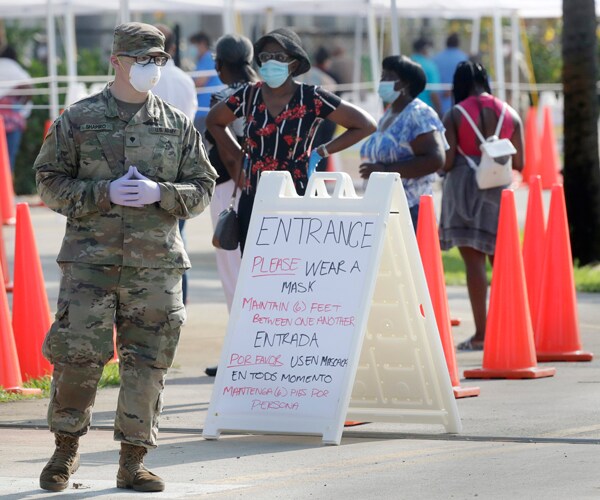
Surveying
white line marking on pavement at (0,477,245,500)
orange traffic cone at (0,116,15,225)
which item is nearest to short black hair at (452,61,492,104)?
white line marking on pavement at (0,477,245,500)

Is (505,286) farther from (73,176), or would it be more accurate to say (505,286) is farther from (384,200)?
(73,176)

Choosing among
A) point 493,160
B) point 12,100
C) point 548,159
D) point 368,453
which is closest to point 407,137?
point 493,160

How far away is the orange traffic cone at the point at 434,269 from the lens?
8227mm

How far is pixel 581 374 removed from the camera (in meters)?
8.87

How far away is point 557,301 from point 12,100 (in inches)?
465

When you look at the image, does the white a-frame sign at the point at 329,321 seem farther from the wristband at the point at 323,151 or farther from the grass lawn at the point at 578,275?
the grass lawn at the point at 578,275

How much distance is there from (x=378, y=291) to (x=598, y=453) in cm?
128

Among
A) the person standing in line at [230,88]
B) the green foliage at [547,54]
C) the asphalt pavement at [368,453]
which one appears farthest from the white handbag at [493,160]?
the green foliage at [547,54]

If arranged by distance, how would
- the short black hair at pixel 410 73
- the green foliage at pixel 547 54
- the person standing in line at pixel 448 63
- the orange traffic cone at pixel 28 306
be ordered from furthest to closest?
the green foliage at pixel 547 54
the person standing in line at pixel 448 63
the short black hair at pixel 410 73
the orange traffic cone at pixel 28 306

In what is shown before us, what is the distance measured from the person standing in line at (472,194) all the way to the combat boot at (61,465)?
4.31m

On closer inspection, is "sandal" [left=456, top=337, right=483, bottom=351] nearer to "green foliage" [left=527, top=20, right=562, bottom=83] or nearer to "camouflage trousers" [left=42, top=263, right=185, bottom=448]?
"camouflage trousers" [left=42, top=263, right=185, bottom=448]

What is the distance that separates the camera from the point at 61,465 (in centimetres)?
596

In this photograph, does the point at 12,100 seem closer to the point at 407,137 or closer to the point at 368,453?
the point at 407,137

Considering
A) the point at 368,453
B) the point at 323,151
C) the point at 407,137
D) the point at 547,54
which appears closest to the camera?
the point at 368,453
